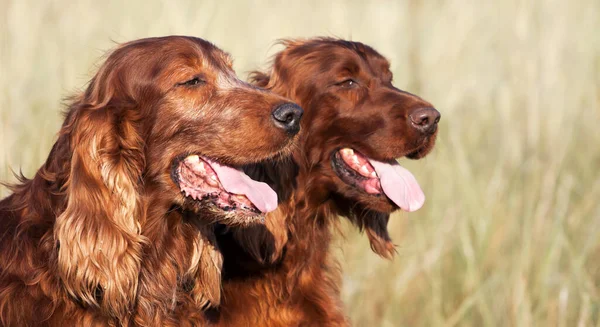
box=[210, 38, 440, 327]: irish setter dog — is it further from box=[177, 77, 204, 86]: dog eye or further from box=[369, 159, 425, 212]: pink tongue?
box=[177, 77, 204, 86]: dog eye

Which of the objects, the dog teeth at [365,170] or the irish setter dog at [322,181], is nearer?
the irish setter dog at [322,181]

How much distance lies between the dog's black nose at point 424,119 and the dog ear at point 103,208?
46.9 inches

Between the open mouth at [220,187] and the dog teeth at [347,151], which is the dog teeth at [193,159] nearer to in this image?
the open mouth at [220,187]

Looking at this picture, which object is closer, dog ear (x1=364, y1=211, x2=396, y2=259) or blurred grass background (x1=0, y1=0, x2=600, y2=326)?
dog ear (x1=364, y1=211, x2=396, y2=259)

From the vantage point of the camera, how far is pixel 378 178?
12.0ft

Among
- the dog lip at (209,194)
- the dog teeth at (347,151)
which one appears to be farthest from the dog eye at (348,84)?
the dog lip at (209,194)

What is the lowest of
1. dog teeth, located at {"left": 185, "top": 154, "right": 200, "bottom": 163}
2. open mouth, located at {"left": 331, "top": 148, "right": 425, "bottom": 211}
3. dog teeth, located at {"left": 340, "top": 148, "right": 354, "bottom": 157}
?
open mouth, located at {"left": 331, "top": 148, "right": 425, "bottom": 211}

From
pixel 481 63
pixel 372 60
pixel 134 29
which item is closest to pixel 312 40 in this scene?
pixel 372 60

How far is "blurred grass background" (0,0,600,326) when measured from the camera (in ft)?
15.0

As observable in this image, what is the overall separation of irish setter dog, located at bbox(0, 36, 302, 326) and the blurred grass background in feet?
3.88

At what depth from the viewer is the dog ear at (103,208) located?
2.80m

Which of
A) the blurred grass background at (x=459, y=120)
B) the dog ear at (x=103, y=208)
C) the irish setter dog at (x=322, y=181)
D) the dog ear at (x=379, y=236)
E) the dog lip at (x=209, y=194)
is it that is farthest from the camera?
the blurred grass background at (x=459, y=120)

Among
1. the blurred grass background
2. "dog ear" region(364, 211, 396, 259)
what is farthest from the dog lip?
the blurred grass background

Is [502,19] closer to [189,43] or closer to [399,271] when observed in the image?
[399,271]
